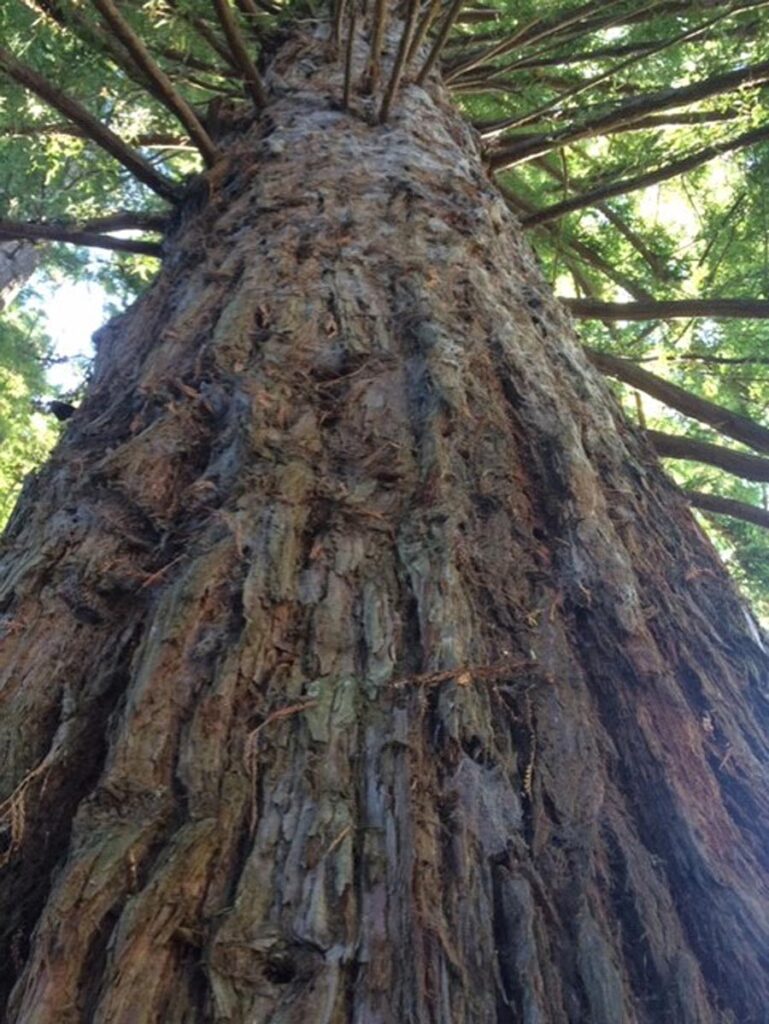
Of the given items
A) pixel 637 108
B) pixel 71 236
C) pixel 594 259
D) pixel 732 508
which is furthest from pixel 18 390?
pixel 732 508

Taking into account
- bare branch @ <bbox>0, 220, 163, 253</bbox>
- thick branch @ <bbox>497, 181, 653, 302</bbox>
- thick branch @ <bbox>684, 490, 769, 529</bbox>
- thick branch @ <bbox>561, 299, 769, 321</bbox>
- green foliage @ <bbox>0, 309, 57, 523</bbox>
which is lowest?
thick branch @ <bbox>684, 490, 769, 529</bbox>

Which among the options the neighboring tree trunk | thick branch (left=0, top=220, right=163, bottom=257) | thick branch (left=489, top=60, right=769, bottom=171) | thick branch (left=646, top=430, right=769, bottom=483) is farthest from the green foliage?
thick branch (left=646, top=430, right=769, bottom=483)

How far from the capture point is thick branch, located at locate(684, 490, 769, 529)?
3494 millimetres

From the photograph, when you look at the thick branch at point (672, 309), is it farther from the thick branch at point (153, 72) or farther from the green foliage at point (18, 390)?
the green foliage at point (18, 390)

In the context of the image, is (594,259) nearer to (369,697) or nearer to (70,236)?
(70,236)

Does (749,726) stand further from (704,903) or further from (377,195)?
(377,195)

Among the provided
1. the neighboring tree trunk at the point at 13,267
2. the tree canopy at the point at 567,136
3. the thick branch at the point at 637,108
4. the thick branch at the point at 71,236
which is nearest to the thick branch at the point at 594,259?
the tree canopy at the point at 567,136

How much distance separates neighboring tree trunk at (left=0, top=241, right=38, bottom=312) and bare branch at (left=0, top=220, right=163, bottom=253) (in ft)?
15.2

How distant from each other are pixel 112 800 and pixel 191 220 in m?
2.21

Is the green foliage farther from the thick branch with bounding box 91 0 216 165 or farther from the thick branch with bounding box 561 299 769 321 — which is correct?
the thick branch with bounding box 561 299 769 321

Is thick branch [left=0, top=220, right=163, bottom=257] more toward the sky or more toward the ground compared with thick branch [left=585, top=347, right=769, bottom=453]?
more toward the ground

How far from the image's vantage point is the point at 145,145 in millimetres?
4234

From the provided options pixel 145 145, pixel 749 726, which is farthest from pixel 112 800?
pixel 145 145

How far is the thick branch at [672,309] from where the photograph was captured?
3246mm
